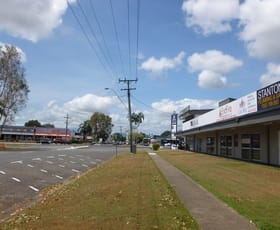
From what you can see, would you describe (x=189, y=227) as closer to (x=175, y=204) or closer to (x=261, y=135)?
(x=175, y=204)

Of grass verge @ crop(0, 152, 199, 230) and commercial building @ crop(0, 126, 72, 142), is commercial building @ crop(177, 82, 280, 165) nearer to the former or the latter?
grass verge @ crop(0, 152, 199, 230)

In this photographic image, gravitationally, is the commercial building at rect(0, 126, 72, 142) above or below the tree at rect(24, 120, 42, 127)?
below

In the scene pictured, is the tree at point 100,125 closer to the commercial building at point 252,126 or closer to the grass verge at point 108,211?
the commercial building at point 252,126

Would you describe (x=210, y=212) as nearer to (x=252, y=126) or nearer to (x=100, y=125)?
(x=252, y=126)

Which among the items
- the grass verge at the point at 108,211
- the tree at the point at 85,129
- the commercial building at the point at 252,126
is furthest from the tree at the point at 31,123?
the grass verge at the point at 108,211

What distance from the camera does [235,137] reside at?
3362 centimetres

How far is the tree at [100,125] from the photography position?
14912cm

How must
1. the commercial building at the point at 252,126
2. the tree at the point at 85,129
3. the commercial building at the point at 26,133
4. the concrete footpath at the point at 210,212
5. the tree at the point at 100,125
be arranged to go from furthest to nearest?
1. the tree at the point at 85,129
2. the tree at the point at 100,125
3. the commercial building at the point at 26,133
4. the commercial building at the point at 252,126
5. the concrete footpath at the point at 210,212

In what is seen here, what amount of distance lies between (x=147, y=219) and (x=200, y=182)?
7323 millimetres

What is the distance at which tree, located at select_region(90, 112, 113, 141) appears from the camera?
149m

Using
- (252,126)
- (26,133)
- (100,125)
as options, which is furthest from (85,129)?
(252,126)

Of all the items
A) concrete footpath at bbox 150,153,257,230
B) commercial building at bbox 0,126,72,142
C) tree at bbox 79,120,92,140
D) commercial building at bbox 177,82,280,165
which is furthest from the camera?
tree at bbox 79,120,92,140

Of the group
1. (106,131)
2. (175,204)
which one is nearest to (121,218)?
(175,204)

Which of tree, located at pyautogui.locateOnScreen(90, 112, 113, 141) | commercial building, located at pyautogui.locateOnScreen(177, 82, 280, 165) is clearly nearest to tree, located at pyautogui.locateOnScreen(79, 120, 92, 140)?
tree, located at pyautogui.locateOnScreen(90, 112, 113, 141)
